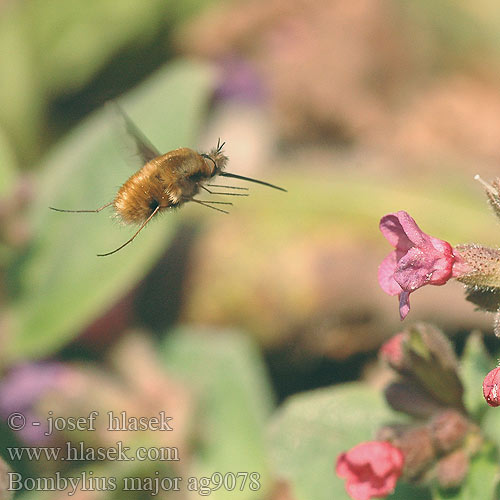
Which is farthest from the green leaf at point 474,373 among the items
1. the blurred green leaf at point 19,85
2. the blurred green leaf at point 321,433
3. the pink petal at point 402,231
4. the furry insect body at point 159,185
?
the blurred green leaf at point 19,85

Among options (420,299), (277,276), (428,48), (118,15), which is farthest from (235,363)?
(428,48)

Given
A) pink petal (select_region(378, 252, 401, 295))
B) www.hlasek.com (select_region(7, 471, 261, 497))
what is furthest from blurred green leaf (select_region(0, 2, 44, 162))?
pink petal (select_region(378, 252, 401, 295))

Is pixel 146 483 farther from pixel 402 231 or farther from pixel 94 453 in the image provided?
pixel 402 231

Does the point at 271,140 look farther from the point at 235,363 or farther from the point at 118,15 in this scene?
the point at 235,363

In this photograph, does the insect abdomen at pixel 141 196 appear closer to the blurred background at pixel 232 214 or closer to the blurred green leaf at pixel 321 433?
the blurred background at pixel 232 214

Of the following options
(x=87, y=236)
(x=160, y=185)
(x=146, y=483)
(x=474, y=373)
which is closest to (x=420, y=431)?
(x=474, y=373)
